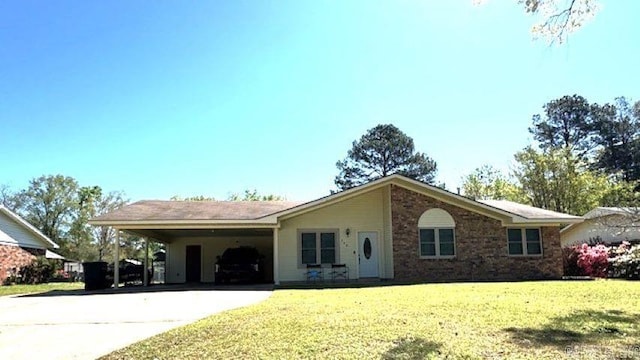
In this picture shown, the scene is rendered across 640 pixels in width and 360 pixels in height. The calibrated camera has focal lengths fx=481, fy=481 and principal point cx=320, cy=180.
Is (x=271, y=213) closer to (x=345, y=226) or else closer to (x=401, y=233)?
(x=345, y=226)

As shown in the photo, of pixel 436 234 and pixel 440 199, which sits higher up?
pixel 440 199

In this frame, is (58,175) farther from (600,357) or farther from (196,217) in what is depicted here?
(600,357)

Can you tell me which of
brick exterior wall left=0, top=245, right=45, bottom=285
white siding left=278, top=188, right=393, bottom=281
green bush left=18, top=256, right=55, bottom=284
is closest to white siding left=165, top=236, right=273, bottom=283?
white siding left=278, top=188, right=393, bottom=281

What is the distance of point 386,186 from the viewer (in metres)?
17.5

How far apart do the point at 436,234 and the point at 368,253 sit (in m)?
2.54

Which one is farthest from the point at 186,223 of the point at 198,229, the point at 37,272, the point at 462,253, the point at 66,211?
the point at 66,211

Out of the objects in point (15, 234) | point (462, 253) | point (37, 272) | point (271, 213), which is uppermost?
point (271, 213)

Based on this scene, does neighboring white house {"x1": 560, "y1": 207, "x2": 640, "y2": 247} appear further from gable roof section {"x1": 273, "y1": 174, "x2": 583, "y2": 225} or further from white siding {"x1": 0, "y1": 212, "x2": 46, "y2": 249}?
white siding {"x1": 0, "y1": 212, "x2": 46, "y2": 249}

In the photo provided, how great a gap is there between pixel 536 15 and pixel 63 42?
479 inches

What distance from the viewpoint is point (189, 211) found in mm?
17828

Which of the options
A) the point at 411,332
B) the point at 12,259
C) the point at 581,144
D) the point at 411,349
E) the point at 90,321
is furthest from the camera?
the point at 581,144

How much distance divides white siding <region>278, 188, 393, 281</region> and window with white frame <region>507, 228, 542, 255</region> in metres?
4.63

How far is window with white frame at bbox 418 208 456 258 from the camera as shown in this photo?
17.2 meters

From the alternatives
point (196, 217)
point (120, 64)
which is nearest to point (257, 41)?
point (120, 64)
